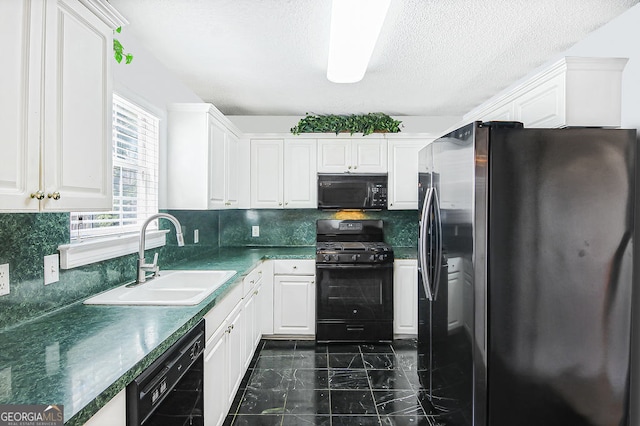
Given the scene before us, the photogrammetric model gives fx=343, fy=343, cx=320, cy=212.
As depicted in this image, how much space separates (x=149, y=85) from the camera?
2.45 meters

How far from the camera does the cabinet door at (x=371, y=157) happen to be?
3.72 m

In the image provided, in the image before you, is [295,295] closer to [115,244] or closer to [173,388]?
[115,244]

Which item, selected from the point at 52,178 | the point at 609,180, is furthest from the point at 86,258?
the point at 609,180

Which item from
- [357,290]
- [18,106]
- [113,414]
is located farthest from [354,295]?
[18,106]

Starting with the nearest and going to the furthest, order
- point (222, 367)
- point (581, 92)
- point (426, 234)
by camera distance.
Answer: point (581, 92) → point (222, 367) → point (426, 234)

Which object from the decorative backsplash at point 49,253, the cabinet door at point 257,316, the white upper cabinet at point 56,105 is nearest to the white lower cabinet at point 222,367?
the cabinet door at point 257,316

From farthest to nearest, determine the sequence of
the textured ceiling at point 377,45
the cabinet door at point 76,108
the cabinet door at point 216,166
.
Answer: the cabinet door at point 216,166 < the textured ceiling at point 377,45 < the cabinet door at point 76,108

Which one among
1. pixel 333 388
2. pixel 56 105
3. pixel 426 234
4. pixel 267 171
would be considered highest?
pixel 267 171

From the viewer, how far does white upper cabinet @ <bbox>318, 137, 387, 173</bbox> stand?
3.72 metres

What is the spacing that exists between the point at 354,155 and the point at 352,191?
400 millimetres

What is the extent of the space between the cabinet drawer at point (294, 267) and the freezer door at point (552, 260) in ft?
6.76

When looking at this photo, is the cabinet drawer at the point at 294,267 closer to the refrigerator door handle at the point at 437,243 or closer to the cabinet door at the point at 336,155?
the cabinet door at the point at 336,155

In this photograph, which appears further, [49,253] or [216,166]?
[216,166]

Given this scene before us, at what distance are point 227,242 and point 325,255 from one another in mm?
1317
